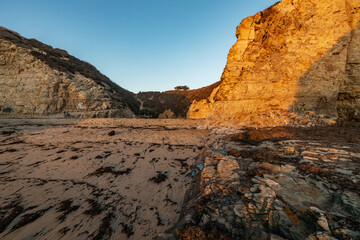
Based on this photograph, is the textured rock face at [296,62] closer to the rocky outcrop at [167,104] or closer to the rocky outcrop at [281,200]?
the rocky outcrop at [281,200]

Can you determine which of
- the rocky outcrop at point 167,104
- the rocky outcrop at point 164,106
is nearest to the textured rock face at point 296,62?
the rocky outcrop at point 167,104

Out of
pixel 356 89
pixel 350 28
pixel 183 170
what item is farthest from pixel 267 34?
pixel 183 170

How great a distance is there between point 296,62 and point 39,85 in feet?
78.6

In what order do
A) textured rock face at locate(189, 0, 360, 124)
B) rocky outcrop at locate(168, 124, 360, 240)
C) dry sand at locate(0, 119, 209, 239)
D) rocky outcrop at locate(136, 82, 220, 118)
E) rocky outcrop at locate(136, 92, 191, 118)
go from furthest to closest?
rocky outcrop at locate(136, 92, 191, 118) < rocky outcrop at locate(136, 82, 220, 118) < textured rock face at locate(189, 0, 360, 124) < dry sand at locate(0, 119, 209, 239) < rocky outcrop at locate(168, 124, 360, 240)

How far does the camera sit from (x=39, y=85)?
14.4m

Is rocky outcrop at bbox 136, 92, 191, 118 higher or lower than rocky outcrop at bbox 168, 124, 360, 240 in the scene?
higher

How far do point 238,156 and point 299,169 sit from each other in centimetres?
138

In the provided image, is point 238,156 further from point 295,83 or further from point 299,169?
point 295,83

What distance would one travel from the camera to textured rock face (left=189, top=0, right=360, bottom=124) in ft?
21.3

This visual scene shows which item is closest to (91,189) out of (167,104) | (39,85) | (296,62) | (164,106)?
(296,62)

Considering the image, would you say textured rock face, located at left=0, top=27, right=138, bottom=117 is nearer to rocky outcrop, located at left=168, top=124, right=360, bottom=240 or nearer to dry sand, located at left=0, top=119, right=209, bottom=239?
dry sand, located at left=0, top=119, right=209, bottom=239

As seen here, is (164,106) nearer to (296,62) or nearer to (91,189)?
(296,62)

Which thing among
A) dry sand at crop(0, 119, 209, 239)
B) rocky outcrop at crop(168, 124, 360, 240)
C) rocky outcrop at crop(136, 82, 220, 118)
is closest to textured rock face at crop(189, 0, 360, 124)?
rocky outcrop at crop(168, 124, 360, 240)

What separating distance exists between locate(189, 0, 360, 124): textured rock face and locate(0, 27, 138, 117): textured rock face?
1575 centimetres
